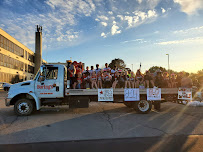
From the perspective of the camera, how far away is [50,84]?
7766 millimetres

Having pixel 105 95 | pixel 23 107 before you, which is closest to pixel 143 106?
pixel 105 95

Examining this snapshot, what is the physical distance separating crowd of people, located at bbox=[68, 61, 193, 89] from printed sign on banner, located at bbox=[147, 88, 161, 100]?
0.48 metres

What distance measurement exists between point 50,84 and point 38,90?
664 mm

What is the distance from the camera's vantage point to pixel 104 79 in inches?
350

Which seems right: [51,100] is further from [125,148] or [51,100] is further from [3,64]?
[3,64]

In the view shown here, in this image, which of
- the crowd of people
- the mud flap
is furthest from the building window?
the mud flap

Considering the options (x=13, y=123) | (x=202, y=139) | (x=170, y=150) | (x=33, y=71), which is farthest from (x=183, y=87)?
(x=33, y=71)

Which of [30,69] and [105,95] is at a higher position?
[30,69]

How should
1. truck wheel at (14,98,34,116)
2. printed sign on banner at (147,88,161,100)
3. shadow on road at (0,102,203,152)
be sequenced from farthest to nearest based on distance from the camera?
printed sign on banner at (147,88,161,100)
truck wheel at (14,98,34,116)
shadow on road at (0,102,203,152)

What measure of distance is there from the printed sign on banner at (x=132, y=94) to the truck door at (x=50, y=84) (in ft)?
11.1

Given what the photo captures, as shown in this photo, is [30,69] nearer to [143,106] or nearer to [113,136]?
[143,106]

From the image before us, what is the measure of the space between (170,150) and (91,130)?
8.54 feet

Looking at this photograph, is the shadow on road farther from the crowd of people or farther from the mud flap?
the crowd of people

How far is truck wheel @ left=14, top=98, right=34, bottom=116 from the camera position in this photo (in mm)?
7383
